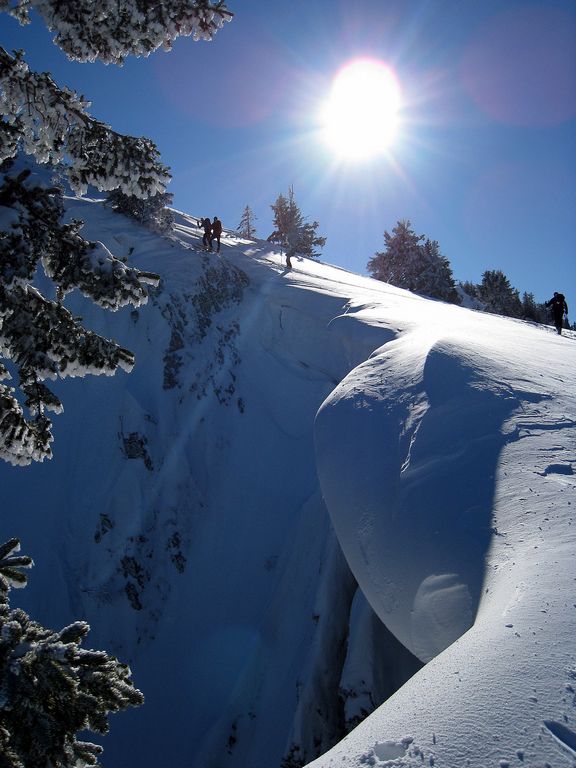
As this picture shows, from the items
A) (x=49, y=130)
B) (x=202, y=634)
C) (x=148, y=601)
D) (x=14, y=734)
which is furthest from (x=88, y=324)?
(x=14, y=734)

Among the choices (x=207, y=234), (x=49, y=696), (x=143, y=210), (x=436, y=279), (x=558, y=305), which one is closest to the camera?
(x=49, y=696)

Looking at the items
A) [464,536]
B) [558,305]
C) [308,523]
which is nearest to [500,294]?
[558,305]

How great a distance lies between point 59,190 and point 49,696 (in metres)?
4.14

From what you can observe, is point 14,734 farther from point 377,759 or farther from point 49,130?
point 49,130

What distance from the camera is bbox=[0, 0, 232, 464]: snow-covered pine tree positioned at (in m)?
3.95

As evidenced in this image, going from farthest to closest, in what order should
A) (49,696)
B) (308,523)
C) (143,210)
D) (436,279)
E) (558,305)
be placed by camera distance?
(436,279) → (143,210) → (558,305) → (308,523) → (49,696)

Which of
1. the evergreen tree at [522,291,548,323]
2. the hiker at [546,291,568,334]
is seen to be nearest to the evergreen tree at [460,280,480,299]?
the evergreen tree at [522,291,548,323]

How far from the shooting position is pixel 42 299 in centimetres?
438

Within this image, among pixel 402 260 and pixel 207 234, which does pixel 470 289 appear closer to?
pixel 402 260

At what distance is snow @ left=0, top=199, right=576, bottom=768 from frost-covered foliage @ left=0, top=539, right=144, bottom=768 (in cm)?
150

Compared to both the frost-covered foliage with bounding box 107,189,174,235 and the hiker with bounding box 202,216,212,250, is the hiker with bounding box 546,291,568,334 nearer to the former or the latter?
the hiker with bounding box 202,216,212,250

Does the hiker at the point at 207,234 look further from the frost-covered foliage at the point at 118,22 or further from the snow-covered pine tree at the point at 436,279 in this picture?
the snow-covered pine tree at the point at 436,279

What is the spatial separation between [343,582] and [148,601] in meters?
5.36

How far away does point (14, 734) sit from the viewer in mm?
2510
